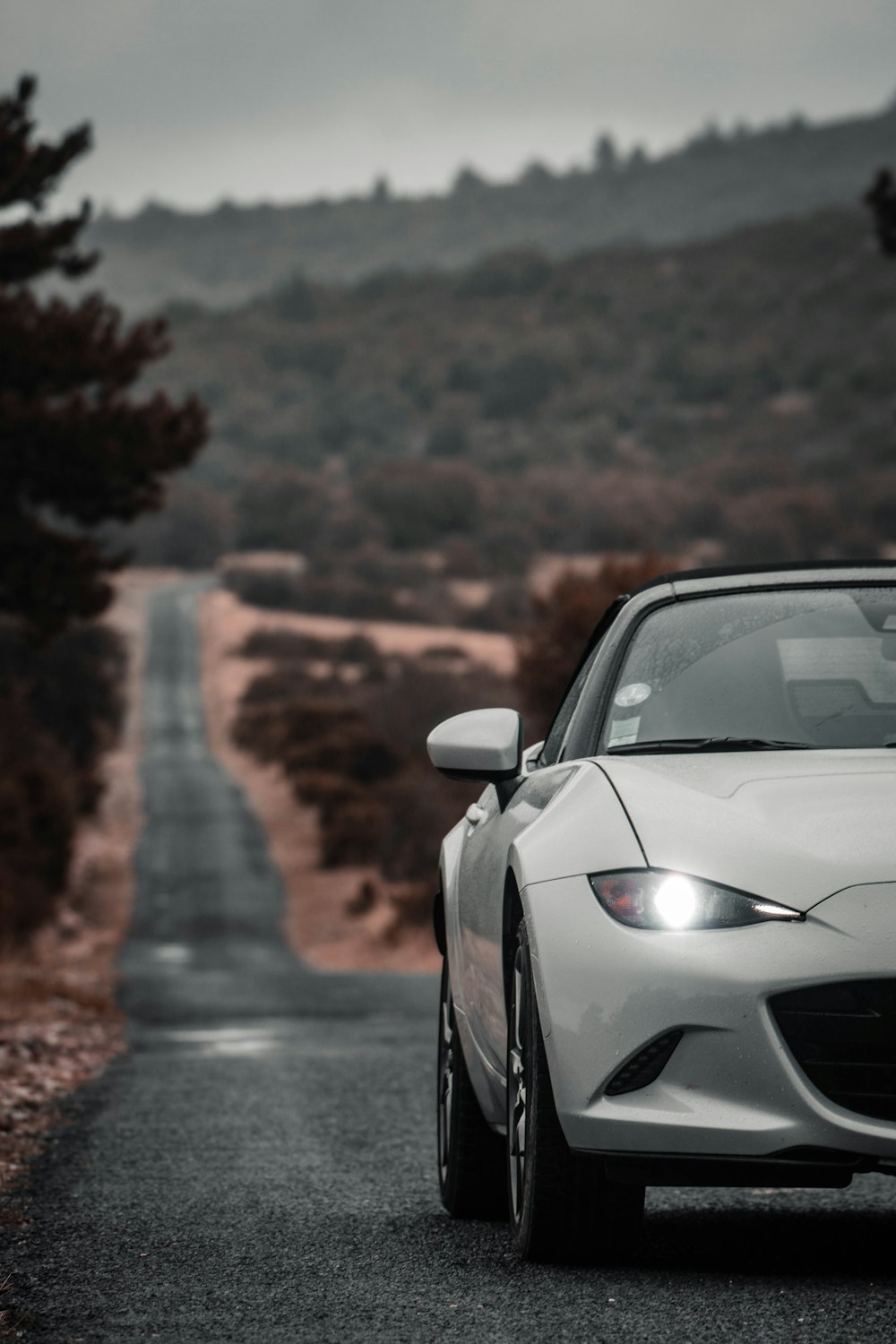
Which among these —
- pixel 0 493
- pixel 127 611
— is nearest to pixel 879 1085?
pixel 0 493

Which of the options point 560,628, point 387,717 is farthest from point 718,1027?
point 387,717

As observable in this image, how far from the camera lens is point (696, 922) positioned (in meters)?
4.16

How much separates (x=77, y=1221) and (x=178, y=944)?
3553 cm

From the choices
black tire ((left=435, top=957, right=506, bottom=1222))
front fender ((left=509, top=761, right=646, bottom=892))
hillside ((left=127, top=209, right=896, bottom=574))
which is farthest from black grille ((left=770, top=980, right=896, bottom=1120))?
hillside ((left=127, top=209, right=896, bottom=574))

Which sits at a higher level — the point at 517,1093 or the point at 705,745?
the point at 705,745

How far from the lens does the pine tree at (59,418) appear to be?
25625mm

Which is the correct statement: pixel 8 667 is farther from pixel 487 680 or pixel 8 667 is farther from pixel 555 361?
pixel 555 361

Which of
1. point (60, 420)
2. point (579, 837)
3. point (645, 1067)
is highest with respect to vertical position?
point (60, 420)

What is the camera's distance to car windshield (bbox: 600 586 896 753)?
501 cm

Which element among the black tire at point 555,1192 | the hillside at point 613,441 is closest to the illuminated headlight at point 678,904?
the black tire at point 555,1192

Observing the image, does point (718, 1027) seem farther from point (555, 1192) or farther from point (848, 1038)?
point (555, 1192)

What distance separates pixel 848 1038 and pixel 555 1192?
2.70ft

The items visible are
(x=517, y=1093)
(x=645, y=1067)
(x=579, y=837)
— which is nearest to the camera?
(x=645, y=1067)

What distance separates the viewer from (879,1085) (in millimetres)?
4105
